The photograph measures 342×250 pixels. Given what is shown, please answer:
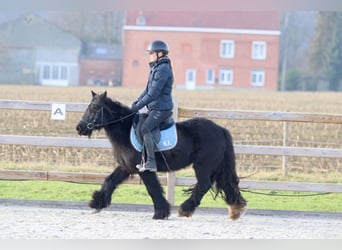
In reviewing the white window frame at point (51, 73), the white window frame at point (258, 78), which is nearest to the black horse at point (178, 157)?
the white window frame at point (258, 78)

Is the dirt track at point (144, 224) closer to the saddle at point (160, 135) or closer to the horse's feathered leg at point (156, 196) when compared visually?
the horse's feathered leg at point (156, 196)

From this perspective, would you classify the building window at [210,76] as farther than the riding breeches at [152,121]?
Yes

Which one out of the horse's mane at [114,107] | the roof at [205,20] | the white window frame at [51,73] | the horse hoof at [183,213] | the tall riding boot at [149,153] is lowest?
the horse hoof at [183,213]

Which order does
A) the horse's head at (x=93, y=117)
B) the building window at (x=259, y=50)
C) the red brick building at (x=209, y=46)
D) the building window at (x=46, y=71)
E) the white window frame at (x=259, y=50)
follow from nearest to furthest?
1. the horse's head at (x=93, y=117)
2. the red brick building at (x=209, y=46)
3. the white window frame at (x=259, y=50)
4. the building window at (x=259, y=50)
5. the building window at (x=46, y=71)

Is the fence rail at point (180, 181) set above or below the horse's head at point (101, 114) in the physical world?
below

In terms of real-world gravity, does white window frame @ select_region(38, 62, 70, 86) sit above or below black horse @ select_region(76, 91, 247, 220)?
above

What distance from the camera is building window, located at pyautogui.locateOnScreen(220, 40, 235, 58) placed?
6694 centimetres

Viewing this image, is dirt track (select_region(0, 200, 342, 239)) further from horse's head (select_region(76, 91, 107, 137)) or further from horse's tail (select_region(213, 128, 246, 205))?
horse's head (select_region(76, 91, 107, 137))

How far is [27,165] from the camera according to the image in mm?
11180

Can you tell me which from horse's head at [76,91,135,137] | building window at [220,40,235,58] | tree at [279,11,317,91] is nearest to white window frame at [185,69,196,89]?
building window at [220,40,235,58]

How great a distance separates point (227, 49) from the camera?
67.7m

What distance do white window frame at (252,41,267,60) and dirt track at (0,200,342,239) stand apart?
5787 cm

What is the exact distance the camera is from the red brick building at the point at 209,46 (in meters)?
64.0

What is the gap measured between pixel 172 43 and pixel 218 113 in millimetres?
55695
